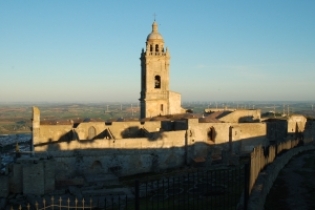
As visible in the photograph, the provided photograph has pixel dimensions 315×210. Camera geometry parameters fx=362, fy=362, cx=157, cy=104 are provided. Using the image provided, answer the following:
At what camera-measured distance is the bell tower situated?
4188 cm

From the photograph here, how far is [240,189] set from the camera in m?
13.0

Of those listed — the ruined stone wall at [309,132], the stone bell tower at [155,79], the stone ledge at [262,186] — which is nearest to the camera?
the stone ledge at [262,186]

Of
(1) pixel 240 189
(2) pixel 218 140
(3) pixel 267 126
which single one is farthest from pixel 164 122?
(1) pixel 240 189

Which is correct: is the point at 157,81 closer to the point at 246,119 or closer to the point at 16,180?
the point at 246,119

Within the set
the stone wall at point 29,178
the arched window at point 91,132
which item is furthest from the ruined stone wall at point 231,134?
the stone wall at point 29,178

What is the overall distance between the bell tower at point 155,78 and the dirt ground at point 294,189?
26309mm

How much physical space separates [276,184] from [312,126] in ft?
83.1

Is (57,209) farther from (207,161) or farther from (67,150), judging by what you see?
(207,161)

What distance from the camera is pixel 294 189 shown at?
38.1ft

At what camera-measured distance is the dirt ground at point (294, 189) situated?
9.88 metres

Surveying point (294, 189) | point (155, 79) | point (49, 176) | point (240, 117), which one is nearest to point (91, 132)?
point (49, 176)

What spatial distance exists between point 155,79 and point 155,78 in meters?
0.12

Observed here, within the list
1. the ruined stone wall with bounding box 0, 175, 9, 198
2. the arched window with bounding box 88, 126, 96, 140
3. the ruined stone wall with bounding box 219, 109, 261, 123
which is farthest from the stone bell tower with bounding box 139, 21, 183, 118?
the ruined stone wall with bounding box 0, 175, 9, 198

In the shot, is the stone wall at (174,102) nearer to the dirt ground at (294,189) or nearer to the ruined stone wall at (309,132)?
the ruined stone wall at (309,132)
